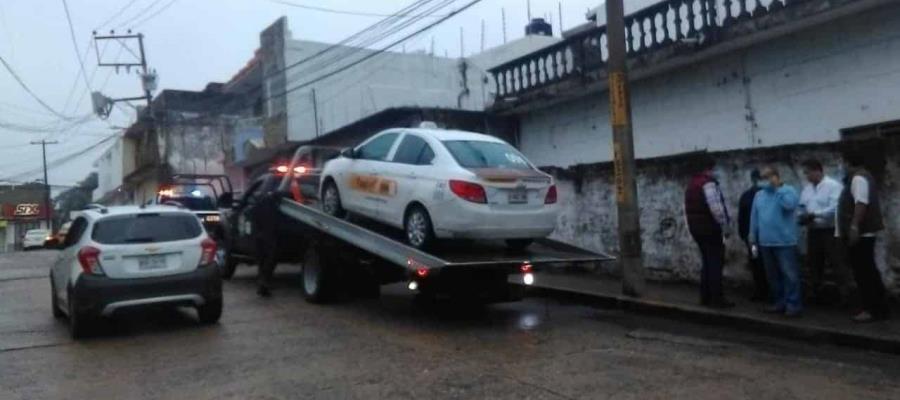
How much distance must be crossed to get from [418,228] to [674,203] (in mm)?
4180

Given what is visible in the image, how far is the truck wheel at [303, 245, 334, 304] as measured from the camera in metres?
11.2

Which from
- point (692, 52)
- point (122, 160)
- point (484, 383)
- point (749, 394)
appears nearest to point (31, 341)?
point (484, 383)

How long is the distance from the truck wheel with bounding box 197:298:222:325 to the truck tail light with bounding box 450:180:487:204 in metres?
3.23

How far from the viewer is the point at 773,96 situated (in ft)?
40.5

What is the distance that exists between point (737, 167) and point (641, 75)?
404cm

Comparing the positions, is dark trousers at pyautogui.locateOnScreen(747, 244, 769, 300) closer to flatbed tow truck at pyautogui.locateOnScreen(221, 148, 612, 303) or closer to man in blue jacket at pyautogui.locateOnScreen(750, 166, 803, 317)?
man in blue jacket at pyautogui.locateOnScreen(750, 166, 803, 317)

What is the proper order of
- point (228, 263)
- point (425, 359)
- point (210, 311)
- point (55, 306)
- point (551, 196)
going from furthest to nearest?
point (228, 263) < point (55, 306) < point (210, 311) < point (551, 196) < point (425, 359)

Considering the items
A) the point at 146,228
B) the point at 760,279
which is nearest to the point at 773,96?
the point at 760,279

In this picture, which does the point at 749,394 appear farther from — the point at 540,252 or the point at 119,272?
the point at 119,272

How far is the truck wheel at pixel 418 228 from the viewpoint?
9406 millimetres

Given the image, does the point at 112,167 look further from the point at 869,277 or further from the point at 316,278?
the point at 869,277

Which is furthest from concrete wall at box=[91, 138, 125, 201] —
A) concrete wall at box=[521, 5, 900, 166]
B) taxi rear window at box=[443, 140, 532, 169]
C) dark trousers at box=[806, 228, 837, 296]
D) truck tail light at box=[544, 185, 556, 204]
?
dark trousers at box=[806, 228, 837, 296]

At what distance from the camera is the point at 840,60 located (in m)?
11.4

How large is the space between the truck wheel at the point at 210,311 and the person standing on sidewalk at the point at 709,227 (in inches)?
224
